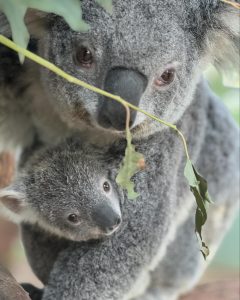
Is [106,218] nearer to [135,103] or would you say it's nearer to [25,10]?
[135,103]

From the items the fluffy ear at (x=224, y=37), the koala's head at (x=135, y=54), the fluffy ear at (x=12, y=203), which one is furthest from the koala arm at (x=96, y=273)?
the fluffy ear at (x=224, y=37)

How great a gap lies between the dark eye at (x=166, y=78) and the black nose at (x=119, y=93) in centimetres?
18

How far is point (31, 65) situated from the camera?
417cm

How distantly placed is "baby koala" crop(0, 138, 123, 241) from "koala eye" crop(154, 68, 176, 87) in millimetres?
646

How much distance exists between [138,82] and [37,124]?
4.84 ft

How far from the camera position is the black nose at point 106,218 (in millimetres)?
3473

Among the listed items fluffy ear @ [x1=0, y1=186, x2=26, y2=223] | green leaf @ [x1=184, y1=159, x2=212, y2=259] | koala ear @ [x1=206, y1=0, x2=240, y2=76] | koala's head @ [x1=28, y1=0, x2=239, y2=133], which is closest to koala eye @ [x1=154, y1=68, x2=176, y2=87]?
koala's head @ [x1=28, y1=0, x2=239, y2=133]

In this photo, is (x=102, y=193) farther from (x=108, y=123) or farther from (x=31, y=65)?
(x=31, y=65)

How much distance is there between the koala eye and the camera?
3436 millimetres

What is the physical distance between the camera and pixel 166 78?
11.4 feet

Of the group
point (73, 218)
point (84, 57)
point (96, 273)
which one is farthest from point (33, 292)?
point (84, 57)

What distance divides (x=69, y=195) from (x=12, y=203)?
18.2 inches

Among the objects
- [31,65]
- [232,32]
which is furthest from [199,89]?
[31,65]

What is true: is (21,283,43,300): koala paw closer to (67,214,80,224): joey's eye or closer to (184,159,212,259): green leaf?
(67,214,80,224): joey's eye
